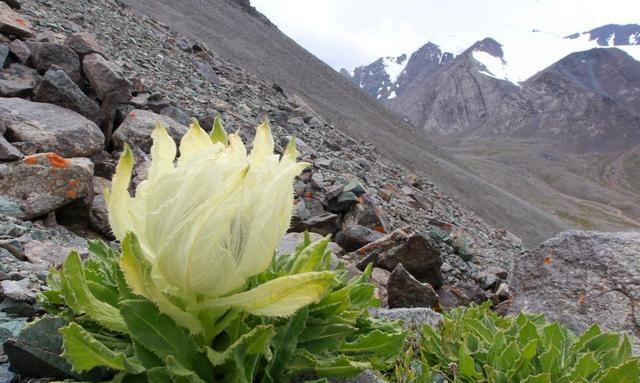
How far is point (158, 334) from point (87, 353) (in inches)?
9.9

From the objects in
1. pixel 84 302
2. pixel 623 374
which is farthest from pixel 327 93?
pixel 84 302

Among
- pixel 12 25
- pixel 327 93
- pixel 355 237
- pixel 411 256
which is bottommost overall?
pixel 355 237

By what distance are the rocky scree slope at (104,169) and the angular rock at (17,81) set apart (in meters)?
0.02

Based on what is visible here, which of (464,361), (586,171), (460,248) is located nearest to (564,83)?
(586,171)

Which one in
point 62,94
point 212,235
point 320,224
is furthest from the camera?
point 320,224

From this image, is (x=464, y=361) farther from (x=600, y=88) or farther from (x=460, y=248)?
(x=600, y=88)

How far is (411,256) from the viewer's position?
337 inches

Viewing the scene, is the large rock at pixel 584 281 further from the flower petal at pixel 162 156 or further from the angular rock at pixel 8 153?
the angular rock at pixel 8 153

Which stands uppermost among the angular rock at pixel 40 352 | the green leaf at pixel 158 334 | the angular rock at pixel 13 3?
the green leaf at pixel 158 334

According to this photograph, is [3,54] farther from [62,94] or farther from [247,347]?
[247,347]

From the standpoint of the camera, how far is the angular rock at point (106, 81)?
30.5 feet

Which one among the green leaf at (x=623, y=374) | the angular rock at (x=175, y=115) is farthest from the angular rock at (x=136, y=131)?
the green leaf at (x=623, y=374)

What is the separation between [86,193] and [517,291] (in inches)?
233

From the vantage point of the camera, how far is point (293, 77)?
3934 centimetres
